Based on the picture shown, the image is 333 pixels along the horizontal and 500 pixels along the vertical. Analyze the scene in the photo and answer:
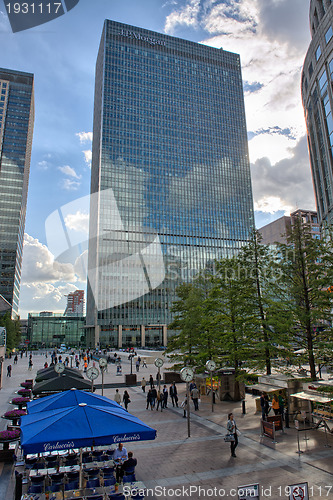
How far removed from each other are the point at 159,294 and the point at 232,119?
3203 inches

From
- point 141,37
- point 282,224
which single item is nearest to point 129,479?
point 282,224

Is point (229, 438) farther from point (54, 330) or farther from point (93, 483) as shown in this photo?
point (54, 330)

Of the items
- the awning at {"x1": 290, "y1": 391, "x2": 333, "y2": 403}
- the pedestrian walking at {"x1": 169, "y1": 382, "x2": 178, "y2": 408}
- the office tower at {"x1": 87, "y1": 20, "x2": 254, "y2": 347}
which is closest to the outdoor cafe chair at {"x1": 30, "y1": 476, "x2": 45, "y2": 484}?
the awning at {"x1": 290, "y1": 391, "x2": 333, "y2": 403}

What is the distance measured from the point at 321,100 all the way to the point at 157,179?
88.6 meters

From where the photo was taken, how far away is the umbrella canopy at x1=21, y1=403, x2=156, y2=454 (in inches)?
311

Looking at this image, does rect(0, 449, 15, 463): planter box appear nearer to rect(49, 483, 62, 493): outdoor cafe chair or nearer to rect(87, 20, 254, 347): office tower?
rect(49, 483, 62, 493): outdoor cafe chair

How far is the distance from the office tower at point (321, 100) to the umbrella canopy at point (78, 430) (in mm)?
33135

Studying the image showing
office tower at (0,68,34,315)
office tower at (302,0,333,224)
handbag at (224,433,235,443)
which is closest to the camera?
handbag at (224,433,235,443)

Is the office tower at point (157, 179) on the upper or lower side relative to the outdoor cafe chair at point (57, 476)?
upper

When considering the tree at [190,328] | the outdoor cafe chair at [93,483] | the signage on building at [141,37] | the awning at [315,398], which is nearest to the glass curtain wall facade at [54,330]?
the signage on building at [141,37]

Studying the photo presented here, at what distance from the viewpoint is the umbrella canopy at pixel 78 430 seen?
25.9 ft

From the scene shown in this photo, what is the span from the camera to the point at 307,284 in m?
19.0

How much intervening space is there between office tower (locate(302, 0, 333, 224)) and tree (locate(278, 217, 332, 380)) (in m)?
18.6

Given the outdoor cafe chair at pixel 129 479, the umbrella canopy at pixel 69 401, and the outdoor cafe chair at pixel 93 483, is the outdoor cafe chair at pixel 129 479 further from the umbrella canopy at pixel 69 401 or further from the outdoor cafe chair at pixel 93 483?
the umbrella canopy at pixel 69 401
